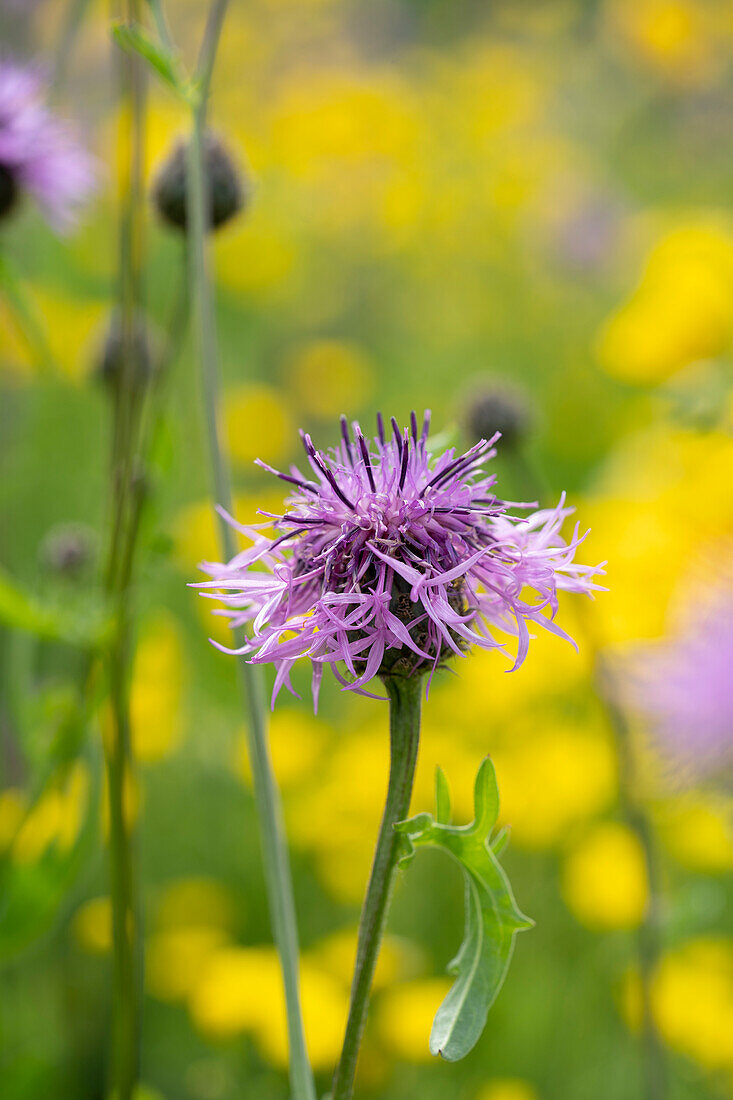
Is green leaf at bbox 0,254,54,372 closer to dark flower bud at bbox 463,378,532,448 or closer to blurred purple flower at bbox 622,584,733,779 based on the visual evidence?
dark flower bud at bbox 463,378,532,448

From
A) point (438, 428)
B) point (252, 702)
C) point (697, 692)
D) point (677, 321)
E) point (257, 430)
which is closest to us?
point (252, 702)

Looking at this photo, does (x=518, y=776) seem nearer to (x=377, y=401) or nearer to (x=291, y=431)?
(x=291, y=431)

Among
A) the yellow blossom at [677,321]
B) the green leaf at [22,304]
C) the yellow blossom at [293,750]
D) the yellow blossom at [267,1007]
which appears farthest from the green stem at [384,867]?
the yellow blossom at [677,321]

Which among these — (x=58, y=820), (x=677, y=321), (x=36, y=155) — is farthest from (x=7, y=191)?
(x=677, y=321)

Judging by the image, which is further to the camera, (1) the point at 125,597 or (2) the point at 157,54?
(1) the point at 125,597

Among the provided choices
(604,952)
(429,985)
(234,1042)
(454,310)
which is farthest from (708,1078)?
(454,310)

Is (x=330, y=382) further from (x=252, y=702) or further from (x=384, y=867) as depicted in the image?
(x=384, y=867)
